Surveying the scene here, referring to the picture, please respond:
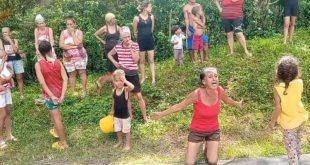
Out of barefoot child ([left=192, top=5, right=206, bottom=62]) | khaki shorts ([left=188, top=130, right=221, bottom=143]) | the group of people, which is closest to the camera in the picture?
the group of people

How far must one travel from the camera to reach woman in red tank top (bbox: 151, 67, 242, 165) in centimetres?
604

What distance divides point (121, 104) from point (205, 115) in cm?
150

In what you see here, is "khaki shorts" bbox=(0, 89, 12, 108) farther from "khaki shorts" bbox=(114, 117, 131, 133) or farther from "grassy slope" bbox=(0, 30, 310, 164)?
"khaki shorts" bbox=(114, 117, 131, 133)

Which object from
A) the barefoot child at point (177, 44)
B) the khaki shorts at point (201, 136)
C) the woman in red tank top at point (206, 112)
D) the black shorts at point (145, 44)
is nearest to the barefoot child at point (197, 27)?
the barefoot child at point (177, 44)

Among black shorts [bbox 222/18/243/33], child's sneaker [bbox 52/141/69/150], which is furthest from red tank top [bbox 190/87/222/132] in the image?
black shorts [bbox 222/18/243/33]

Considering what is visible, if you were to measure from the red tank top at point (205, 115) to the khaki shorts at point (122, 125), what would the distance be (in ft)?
4.13

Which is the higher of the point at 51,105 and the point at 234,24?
the point at 234,24

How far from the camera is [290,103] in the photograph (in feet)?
18.4

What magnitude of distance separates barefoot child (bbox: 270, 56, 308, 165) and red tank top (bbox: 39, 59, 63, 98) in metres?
3.18

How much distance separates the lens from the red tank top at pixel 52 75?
699 centimetres

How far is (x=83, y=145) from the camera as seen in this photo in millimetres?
7566

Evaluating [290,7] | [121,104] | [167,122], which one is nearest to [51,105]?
[121,104]

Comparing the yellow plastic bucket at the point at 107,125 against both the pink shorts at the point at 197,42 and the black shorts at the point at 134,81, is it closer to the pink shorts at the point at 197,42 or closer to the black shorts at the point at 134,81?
the black shorts at the point at 134,81

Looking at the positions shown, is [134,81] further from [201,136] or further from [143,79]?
[201,136]
